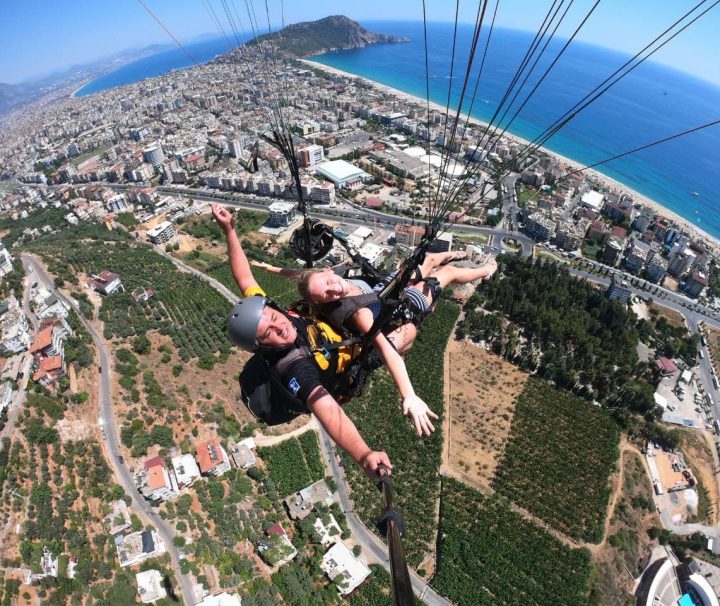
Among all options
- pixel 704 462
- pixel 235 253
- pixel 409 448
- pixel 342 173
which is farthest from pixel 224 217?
pixel 342 173

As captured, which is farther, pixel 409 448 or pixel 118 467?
pixel 409 448

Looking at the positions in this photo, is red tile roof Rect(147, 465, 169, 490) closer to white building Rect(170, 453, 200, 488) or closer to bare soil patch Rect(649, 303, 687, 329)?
white building Rect(170, 453, 200, 488)

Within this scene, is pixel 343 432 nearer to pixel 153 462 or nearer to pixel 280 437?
pixel 153 462

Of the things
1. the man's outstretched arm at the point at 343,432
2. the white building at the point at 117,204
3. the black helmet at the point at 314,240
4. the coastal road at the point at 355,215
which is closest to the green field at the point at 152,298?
the white building at the point at 117,204

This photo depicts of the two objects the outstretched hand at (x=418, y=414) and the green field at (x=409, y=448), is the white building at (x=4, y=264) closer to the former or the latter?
the green field at (x=409, y=448)

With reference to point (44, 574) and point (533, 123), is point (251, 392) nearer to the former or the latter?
point (44, 574)

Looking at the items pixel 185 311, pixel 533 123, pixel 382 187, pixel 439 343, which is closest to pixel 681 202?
pixel 533 123

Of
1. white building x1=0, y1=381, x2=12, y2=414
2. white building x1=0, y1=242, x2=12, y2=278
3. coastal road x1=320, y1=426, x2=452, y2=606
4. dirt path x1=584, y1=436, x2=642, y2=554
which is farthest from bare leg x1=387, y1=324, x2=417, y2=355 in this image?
white building x1=0, y1=242, x2=12, y2=278
